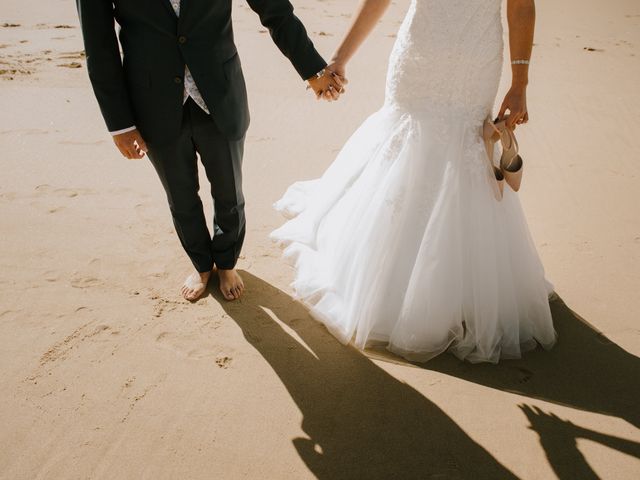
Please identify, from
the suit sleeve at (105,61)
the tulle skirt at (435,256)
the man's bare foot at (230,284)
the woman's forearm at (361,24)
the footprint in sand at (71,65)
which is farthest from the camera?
the footprint in sand at (71,65)

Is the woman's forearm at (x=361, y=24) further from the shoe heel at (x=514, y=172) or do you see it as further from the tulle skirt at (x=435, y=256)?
the shoe heel at (x=514, y=172)

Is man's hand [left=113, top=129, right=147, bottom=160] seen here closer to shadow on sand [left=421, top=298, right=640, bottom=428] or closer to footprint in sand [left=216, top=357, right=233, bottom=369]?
footprint in sand [left=216, top=357, right=233, bottom=369]

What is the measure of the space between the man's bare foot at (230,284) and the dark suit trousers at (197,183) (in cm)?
6

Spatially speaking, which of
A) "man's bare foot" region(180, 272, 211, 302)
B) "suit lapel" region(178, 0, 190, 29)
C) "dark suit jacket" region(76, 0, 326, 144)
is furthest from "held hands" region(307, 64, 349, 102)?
"man's bare foot" region(180, 272, 211, 302)

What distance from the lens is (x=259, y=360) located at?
2.43 metres

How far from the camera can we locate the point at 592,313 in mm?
2691

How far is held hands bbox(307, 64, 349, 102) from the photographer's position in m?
2.43

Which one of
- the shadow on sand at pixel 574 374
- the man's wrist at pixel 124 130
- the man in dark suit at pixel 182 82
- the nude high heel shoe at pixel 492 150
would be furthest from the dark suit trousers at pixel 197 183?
the shadow on sand at pixel 574 374

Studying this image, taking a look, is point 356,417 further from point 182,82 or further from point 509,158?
point 182,82

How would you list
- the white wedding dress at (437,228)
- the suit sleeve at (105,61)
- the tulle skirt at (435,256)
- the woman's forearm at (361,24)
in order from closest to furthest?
the suit sleeve at (105,61)
the white wedding dress at (437,228)
the tulle skirt at (435,256)
the woman's forearm at (361,24)

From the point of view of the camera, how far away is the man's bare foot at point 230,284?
2.79m

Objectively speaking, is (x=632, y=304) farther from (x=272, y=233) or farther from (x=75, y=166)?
(x=75, y=166)

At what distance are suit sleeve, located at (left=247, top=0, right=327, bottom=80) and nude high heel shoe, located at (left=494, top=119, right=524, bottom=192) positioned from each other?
94 centimetres

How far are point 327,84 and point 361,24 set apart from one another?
336 millimetres
